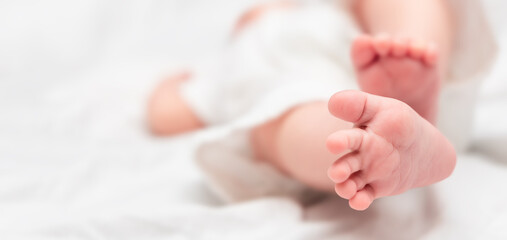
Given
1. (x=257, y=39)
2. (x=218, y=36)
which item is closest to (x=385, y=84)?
(x=257, y=39)

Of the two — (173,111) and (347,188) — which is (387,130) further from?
(173,111)

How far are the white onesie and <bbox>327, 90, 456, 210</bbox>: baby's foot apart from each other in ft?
0.52

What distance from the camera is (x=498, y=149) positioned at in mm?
761

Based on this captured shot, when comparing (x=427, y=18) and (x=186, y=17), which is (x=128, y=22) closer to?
(x=186, y=17)

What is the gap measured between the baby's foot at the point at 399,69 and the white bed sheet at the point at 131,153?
0.11m

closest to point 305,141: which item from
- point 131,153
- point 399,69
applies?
point 399,69

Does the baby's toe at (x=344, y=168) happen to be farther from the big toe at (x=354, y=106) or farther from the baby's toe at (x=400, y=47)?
the baby's toe at (x=400, y=47)

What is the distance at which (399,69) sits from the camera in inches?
20.5

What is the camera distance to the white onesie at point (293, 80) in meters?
0.66

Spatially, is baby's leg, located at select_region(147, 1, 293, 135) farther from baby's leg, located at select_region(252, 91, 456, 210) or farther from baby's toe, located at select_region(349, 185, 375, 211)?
baby's toe, located at select_region(349, 185, 375, 211)

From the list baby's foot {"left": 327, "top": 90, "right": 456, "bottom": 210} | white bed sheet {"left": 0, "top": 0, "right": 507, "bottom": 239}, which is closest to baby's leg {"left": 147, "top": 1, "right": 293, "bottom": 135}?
white bed sheet {"left": 0, "top": 0, "right": 507, "bottom": 239}

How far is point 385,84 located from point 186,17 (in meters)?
0.97

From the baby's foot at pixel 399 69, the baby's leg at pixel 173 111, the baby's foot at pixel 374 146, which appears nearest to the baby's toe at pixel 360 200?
the baby's foot at pixel 374 146

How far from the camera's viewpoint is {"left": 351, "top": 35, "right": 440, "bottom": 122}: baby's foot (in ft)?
1.66
